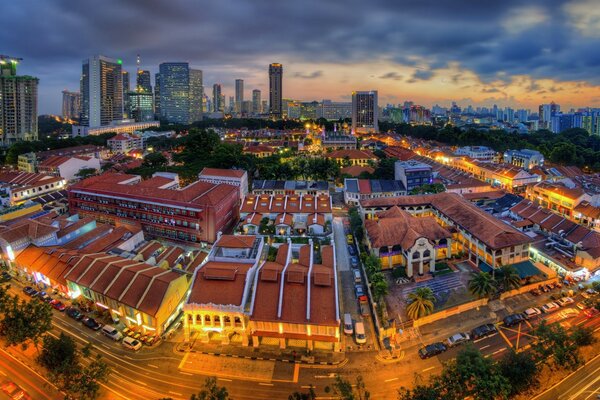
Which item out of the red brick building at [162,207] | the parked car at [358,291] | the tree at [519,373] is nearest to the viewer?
the tree at [519,373]

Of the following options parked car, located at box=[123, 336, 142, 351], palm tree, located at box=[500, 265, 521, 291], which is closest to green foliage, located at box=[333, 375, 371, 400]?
parked car, located at box=[123, 336, 142, 351]

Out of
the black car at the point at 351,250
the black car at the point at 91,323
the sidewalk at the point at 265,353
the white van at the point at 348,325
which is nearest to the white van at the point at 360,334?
the white van at the point at 348,325

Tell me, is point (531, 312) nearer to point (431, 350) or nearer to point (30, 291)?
point (431, 350)

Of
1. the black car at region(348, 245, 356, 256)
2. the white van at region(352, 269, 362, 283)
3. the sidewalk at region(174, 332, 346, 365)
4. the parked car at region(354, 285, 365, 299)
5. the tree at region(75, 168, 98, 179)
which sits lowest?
the sidewalk at region(174, 332, 346, 365)

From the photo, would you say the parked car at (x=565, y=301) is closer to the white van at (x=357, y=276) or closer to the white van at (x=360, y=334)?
the white van at (x=357, y=276)

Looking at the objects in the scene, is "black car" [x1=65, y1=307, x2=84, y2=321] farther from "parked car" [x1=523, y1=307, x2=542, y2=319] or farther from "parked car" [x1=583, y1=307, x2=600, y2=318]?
"parked car" [x1=583, y1=307, x2=600, y2=318]

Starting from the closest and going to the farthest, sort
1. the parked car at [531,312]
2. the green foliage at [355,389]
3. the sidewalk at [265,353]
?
the green foliage at [355,389] < the sidewalk at [265,353] < the parked car at [531,312]
